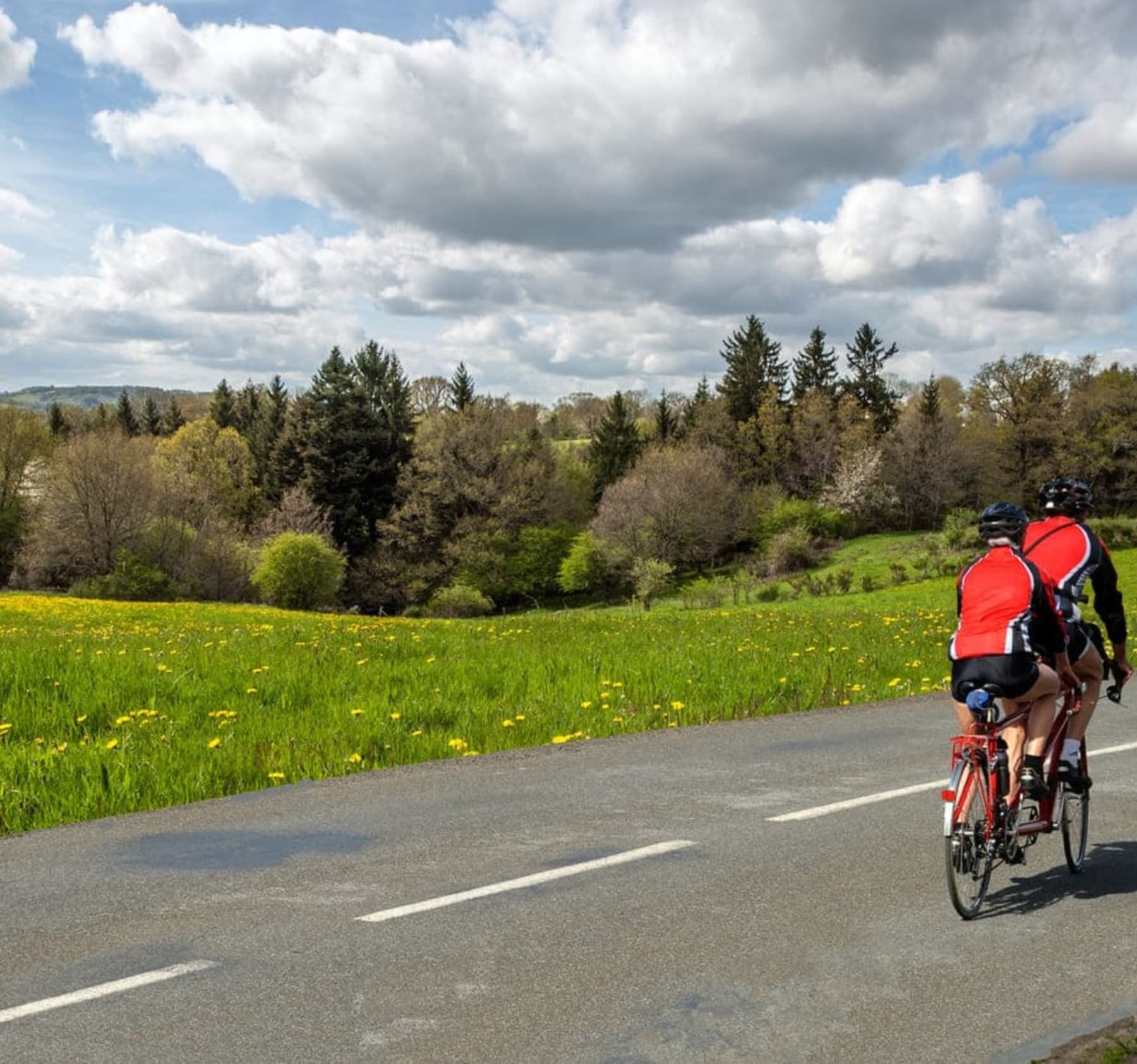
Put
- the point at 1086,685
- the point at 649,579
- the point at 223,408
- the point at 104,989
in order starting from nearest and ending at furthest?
the point at 104,989 → the point at 1086,685 → the point at 649,579 → the point at 223,408

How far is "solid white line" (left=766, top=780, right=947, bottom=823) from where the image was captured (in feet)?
23.5

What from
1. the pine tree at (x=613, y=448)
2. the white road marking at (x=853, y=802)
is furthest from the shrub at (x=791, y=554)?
the white road marking at (x=853, y=802)

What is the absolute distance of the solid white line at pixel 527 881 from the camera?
532 centimetres

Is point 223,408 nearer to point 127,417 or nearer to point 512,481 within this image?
point 127,417

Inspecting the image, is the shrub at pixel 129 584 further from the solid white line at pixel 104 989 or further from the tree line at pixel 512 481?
the solid white line at pixel 104 989

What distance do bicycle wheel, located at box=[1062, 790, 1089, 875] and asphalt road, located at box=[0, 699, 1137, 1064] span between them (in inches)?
4.7

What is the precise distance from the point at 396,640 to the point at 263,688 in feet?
17.4

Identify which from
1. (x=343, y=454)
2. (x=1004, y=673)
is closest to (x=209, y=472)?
(x=343, y=454)

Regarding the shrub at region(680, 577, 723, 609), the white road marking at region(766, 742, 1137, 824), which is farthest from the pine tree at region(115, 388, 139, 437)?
the white road marking at region(766, 742, 1137, 824)

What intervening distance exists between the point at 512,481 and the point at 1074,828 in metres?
66.8

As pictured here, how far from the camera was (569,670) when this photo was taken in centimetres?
1325

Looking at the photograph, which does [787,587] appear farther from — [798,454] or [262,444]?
[262,444]

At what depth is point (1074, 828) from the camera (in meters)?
6.05

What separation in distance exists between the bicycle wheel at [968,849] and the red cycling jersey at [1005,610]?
625 millimetres
